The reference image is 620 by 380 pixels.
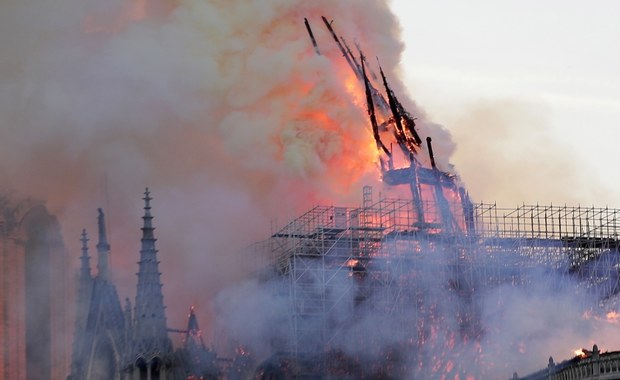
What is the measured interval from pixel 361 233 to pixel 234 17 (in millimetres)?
14451

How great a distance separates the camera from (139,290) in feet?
358

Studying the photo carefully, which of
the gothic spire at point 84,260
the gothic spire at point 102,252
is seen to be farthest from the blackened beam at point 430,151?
the gothic spire at point 84,260

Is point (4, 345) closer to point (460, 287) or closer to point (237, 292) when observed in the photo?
point (237, 292)

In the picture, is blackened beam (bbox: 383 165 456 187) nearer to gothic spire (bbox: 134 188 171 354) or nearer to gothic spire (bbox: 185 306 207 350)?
gothic spire (bbox: 185 306 207 350)

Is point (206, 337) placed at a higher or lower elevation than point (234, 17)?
lower

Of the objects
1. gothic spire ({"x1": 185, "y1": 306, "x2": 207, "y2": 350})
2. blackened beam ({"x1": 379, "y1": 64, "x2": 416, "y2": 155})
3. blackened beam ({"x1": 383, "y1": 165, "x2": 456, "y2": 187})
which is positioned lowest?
gothic spire ({"x1": 185, "y1": 306, "x2": 207, "y2": 350})

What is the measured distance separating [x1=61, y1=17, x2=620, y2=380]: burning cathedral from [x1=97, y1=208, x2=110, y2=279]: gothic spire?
104 mm

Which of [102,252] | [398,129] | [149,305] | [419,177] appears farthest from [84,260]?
[398,129]

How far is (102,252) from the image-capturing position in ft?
373

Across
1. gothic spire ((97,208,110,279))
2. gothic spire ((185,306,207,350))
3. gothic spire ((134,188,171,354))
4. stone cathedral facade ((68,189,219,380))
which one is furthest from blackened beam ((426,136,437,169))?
gothic spire ((97,208,110,279))

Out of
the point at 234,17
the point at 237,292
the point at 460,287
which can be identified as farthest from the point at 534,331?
the point at 234,17

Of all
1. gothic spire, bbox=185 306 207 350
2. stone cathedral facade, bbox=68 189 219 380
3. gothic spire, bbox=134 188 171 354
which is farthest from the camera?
gothic spire, bbox=185 306 207 350

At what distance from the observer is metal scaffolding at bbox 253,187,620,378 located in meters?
117

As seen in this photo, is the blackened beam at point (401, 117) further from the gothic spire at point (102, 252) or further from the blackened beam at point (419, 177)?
the gothic spire at point (102, 252)
